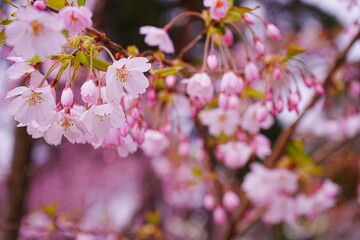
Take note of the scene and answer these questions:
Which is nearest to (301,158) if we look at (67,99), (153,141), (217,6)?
(153,141)

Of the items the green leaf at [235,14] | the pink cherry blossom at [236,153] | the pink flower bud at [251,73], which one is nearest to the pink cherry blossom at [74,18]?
the green leaf at [235,14]

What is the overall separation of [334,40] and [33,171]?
2.98 meters

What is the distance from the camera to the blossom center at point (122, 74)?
1.02 metres

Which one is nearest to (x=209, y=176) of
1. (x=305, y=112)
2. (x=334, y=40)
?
(x=305, y=112)

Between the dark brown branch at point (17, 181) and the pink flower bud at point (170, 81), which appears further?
the dark brown branch at point (17, 181)

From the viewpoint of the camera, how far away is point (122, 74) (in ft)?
3.45

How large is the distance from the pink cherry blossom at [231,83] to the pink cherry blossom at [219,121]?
43cm

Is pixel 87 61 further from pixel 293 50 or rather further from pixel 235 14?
pixel 293 50

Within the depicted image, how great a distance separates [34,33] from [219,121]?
116 centimetres

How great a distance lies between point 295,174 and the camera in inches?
87.6

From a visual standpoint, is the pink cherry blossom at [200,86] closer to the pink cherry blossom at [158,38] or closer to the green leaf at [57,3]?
the pink cherry blossom at [158,38]

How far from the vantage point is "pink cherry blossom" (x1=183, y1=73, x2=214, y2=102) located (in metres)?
1.32

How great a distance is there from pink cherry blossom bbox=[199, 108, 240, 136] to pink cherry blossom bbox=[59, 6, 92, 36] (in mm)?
980

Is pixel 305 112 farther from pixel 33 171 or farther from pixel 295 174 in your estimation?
pixel 33 171
